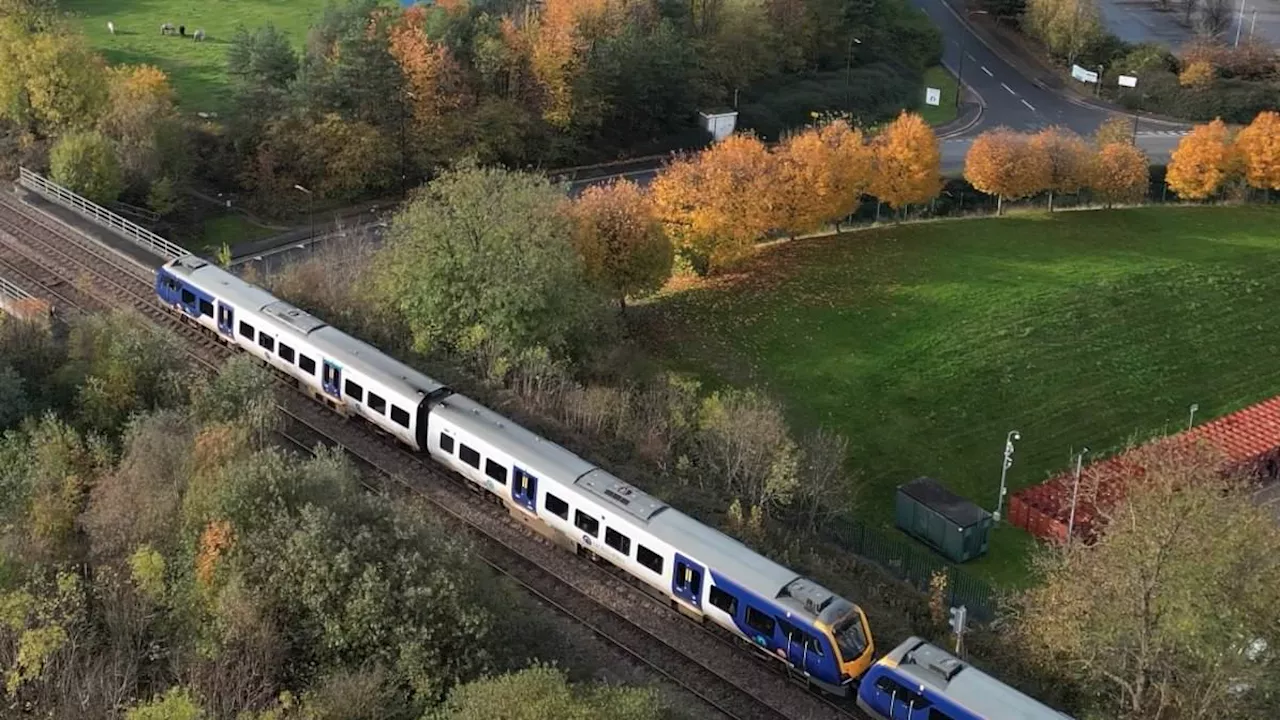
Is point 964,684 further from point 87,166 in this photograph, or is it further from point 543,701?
point 87,166

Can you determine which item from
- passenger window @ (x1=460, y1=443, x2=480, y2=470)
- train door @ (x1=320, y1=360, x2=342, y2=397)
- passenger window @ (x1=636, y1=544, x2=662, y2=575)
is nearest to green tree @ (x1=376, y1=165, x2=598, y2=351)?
train door @ (x1=320, y1=360, x2=342, y2=397)

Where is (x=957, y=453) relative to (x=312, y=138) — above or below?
below

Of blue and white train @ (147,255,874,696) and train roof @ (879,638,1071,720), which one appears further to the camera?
blue and white train @ (147,255,874,696)

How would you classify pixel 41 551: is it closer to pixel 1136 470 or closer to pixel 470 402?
pixel 470 402

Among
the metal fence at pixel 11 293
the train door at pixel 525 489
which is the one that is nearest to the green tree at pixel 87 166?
the metal fence at pixel 11 293

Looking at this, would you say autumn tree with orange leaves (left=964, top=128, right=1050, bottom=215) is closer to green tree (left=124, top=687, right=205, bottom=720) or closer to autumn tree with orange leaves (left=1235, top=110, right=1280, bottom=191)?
autumn tree with orange leaves (left=1235, top=110, right=1280, bottom=191)

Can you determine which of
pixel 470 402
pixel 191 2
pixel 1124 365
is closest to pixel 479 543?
pixel 470 402
